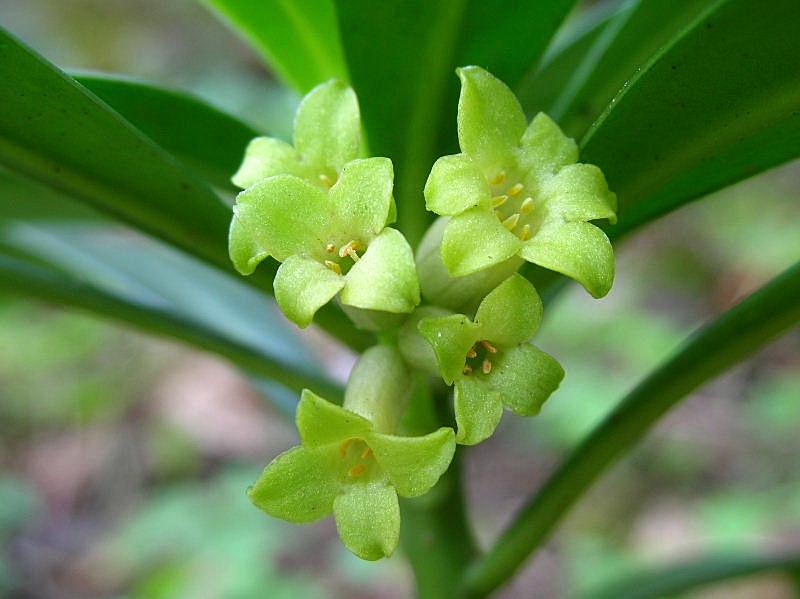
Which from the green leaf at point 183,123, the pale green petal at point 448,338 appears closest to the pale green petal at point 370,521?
the pale green petal at point 448,338

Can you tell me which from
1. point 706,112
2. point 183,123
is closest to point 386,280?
point 706,112

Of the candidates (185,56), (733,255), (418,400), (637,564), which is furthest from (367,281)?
(185,56)

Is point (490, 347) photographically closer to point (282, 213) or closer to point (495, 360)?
point (495, 360)

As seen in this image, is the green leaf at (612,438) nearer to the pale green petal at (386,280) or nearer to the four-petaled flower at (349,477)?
the four-petaled flower at (349,477)

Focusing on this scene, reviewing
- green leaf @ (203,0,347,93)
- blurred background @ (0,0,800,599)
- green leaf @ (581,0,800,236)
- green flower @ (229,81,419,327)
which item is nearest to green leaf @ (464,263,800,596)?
green leaf @ (581,0,800,236)

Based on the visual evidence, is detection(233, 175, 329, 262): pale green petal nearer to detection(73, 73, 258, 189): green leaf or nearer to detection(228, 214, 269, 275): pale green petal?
detection(228, 214, 269, 275): pale green petal

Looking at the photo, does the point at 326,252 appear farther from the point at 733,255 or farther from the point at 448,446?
the point at 733,255

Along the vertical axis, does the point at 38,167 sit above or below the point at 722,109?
below
